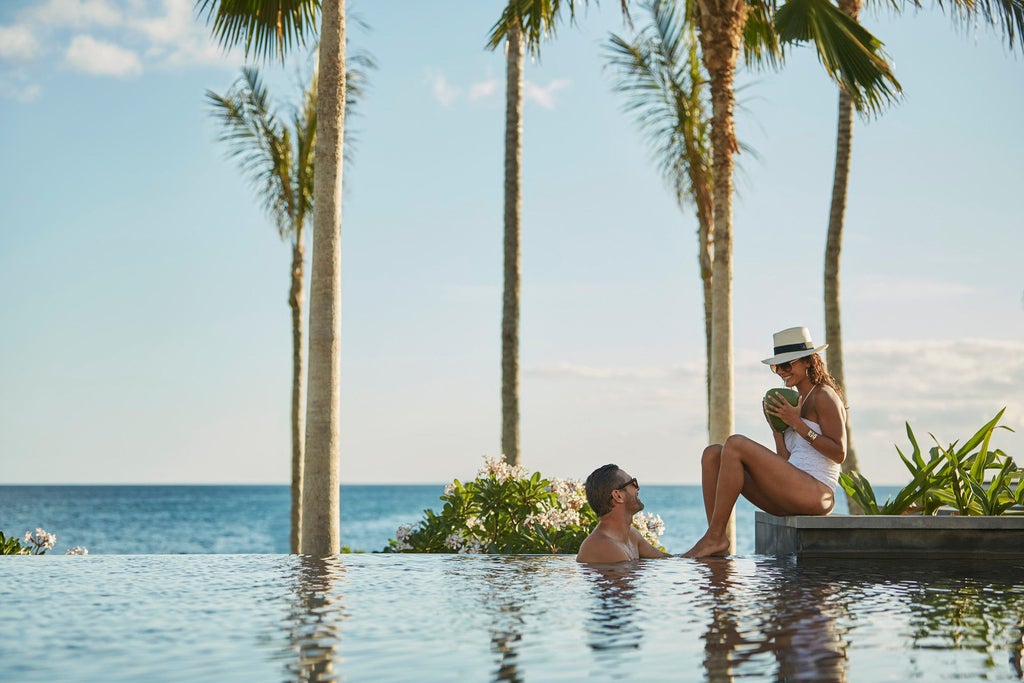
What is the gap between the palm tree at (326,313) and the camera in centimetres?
986

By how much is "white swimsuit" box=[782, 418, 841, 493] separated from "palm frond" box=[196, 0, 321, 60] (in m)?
7.36

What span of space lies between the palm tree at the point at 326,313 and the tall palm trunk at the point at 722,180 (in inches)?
176

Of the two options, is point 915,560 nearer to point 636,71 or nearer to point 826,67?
point 826,67

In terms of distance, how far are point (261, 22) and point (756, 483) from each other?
24.7 ft

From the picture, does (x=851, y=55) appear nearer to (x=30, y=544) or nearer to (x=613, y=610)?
(x=613, y=610)

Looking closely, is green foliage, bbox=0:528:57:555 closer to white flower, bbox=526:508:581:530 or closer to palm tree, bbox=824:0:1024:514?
white flower, bbox=526:508:581:530

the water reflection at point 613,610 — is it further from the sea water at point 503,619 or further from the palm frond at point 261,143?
the palm frond at point 261,143

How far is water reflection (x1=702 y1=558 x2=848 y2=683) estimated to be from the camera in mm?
3283

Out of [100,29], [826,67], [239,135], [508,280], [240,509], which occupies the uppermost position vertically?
[100,29]

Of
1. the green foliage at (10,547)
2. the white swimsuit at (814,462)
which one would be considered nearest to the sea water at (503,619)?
the white swimsuit at (814,462)

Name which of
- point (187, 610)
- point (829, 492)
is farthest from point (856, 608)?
point (187, 610)

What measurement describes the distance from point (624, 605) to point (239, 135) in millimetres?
15959

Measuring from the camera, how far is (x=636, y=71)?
59.7 feet

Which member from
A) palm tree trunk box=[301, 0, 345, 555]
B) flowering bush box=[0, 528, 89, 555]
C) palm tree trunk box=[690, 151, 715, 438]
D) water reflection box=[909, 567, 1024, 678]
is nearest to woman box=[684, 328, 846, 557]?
water reflection box=[909, 567, 1024, 678]
